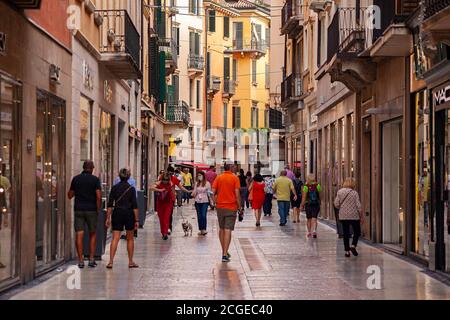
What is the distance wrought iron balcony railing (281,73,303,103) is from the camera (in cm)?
4897

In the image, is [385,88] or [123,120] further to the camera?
[123,120]

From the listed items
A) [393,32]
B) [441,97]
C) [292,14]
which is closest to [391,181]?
[393,32]

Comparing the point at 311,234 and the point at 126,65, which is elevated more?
the point at 126,65

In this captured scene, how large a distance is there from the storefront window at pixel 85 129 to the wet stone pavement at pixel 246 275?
7.29 ft

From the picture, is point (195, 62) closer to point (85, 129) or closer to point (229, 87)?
point (229, 87)

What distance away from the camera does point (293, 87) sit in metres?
50.2

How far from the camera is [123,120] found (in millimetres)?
33656

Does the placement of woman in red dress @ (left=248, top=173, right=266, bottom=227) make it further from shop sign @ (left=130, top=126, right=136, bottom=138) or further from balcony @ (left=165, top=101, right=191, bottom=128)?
balcony @ (left=165, top=101, right=191, bottom=128)

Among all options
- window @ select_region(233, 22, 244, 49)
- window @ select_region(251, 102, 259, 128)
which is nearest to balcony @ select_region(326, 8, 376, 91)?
window @ select_region(233, 22, 244, 49)

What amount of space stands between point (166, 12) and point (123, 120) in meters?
24.8
